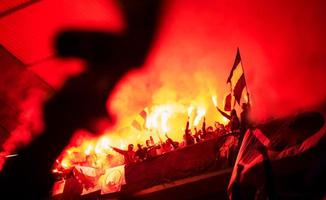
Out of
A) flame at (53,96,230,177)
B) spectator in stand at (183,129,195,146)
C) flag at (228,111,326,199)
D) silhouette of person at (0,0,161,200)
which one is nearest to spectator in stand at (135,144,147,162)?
flame at (53,96,230,177)

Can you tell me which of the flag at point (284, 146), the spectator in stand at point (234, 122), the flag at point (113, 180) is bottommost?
the flag at point (284, 146)

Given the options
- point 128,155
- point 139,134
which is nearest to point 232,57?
point 139,134

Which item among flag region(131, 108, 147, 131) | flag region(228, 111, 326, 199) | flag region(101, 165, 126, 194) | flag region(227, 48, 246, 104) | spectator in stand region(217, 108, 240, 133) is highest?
flag region(131, 108, 147, 131)

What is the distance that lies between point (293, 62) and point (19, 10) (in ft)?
19.0

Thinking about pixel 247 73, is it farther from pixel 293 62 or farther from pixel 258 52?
pixel 293 62

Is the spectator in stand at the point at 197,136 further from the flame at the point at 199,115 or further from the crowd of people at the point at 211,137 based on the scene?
the flame at the point at 199,115

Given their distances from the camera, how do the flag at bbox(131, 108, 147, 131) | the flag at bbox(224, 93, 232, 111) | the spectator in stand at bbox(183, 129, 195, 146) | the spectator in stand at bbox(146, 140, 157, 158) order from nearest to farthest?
the spectator in stand at bbox(183, 129, 195, 146), the flag at bbox(224, 93, 232, 111), the spectator in stand at bbox(146, 140, 157, 158), the flag at bbox(131, 108, 147, 131)

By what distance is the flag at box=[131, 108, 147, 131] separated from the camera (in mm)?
8857

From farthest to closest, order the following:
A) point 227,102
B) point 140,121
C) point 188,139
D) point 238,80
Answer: point 140,121
point 227,102
point 188,139
point 238,80

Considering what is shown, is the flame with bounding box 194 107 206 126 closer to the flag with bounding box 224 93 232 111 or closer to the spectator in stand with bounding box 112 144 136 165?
the flag with bounding box 224 93 232 111

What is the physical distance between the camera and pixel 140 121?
897cm

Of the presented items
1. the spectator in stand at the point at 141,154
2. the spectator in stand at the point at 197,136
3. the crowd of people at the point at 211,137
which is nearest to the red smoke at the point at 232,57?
the crowd of people at the point at 211,137

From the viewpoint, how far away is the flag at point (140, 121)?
8.86 m

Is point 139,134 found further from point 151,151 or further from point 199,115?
point 199,115
